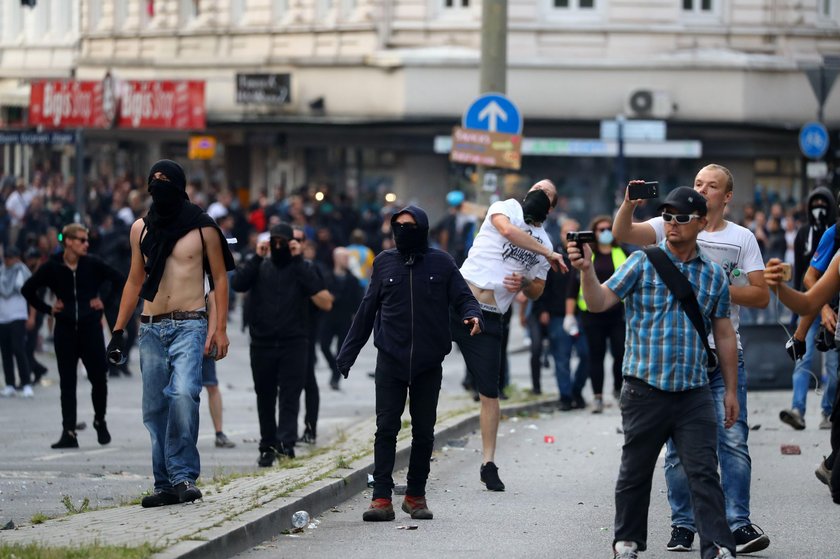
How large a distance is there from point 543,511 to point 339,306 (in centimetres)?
1014

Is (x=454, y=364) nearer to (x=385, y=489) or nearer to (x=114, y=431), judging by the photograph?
(x=114, y=431)

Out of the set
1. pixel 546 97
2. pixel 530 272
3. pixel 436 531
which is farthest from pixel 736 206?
pixel 436 531

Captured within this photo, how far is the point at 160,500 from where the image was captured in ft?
31.9

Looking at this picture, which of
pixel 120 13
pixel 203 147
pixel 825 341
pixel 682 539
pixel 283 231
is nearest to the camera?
pixel 682 539

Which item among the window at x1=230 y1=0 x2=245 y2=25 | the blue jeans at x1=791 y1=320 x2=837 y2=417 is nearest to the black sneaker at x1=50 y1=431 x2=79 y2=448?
the blue jeans at x1=791 y1=320 x2=837 y2=417

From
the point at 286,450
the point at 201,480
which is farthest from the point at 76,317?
the point at 201,480

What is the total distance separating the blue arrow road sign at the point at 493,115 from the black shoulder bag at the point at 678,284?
1040 centimetres

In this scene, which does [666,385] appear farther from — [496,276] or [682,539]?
[496,276]

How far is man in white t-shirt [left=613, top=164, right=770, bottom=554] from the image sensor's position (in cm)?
892

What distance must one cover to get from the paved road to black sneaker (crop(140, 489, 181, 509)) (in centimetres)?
68

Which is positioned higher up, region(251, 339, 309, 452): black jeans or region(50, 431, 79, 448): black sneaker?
region(251, 339, 309, 452): black jeans

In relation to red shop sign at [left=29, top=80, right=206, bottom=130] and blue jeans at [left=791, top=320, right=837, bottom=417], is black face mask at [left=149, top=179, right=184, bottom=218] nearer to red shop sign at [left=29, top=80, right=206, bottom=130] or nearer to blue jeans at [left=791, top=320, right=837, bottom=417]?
blue jeans at [left=791, top=320, right=837, bottom=417]

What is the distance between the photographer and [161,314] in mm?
9938

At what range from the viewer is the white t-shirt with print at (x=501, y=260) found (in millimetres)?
11844
